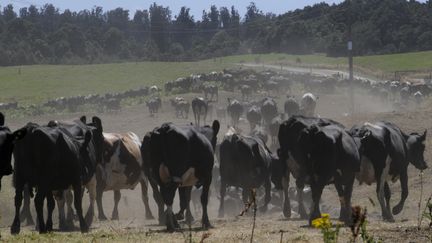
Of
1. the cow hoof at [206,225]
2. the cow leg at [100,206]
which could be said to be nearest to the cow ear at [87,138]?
the cow hoof at [206,225]

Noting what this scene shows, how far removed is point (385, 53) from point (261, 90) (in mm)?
64350

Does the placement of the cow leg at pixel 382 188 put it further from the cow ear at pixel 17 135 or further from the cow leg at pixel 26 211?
the cow ear at pixel 17 135

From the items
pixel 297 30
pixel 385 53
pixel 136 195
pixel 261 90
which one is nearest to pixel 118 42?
pixel 297 30

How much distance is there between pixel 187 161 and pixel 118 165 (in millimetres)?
5809

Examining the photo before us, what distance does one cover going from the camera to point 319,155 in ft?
52.9

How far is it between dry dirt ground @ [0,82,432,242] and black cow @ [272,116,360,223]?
862 millimetres

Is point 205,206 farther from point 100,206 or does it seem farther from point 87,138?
point 100,206

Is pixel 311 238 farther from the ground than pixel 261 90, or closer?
farther from the ground

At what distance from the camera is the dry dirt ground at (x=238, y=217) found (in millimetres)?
12133

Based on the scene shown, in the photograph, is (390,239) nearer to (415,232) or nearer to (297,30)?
(415,232)

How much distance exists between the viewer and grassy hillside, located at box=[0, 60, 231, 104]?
3278 inches

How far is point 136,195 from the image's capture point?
26.7 meters

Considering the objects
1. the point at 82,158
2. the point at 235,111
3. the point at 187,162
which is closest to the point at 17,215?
the point at 82,158

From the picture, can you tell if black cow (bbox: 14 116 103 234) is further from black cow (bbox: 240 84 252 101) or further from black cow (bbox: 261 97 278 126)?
black cow (bbox: 240 84 252 101)
